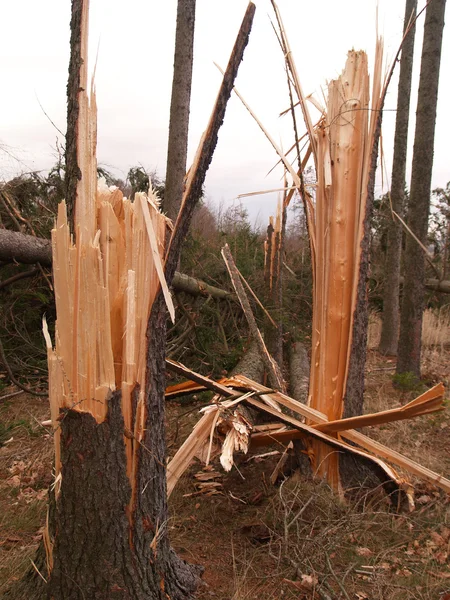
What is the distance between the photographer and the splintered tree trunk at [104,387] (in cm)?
202

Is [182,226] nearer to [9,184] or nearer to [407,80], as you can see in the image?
[9,184]

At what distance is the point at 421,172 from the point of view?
655 centimetres

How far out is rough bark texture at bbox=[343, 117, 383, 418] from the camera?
3.57m

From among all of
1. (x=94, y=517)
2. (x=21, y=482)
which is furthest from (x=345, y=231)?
(x=21, y=482)

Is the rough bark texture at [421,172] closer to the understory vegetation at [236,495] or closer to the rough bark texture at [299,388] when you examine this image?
the understory vegetation at [236,495]

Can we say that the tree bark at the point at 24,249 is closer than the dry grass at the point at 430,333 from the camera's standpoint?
Yes

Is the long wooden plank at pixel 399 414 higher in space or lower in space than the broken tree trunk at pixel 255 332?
lower

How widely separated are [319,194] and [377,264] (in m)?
8.99

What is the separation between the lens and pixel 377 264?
40.0ft

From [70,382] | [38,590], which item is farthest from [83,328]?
[38,590]

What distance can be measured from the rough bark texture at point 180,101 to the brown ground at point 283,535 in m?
3.94

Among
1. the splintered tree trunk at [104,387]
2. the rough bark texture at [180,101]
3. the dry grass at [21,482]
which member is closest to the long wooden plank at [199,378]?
the dry grass at [21,482]

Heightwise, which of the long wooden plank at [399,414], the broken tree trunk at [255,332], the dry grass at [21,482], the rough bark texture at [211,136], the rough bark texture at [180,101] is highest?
the rough bark texture at [180,101]

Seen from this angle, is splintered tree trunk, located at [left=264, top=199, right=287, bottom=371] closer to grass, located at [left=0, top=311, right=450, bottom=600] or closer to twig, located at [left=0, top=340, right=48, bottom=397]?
grass, located at [left=0, top=311, right=450, bottom=600]
